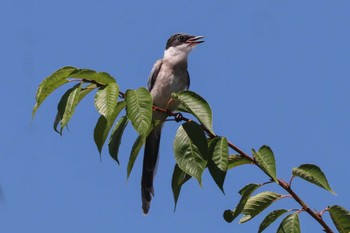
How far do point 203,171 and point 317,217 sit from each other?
22.2 inches

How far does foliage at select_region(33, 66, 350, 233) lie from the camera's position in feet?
10.3

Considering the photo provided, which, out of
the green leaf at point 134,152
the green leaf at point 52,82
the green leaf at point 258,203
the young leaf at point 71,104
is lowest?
the green leaf at point 258,203

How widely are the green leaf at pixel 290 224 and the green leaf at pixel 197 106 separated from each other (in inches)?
22.0

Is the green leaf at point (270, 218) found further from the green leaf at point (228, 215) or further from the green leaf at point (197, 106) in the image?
the green leaf at point (197, 106)

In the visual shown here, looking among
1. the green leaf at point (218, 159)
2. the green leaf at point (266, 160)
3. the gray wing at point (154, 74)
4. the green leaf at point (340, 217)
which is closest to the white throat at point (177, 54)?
the gray wing at point (154, 74)

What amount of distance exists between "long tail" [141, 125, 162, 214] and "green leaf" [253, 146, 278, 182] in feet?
9.18

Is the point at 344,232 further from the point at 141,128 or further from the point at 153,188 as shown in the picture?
the point at 153,188

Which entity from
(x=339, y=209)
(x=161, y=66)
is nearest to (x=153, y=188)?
(x=161, y=66)

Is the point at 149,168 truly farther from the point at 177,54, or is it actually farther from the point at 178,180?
the point at 178,180

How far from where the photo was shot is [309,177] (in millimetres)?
3240

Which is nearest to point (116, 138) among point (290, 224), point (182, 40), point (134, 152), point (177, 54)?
point (134, 152)

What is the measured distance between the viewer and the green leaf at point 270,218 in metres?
3.29

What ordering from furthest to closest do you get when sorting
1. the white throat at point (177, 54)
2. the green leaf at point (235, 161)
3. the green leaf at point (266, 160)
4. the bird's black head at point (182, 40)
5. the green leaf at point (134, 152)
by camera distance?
the bird's black head at point (182, 40), the white throat at point (177, 54), the green leaf at point (134, 152), the green leaf at point (235, 161), the green leaf at point (266, 160)

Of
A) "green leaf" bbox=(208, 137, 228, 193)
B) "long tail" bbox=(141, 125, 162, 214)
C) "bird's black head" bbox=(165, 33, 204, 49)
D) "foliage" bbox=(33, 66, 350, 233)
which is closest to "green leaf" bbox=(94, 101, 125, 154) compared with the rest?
"foliage" bbox=(33, 66, 350, 233)
